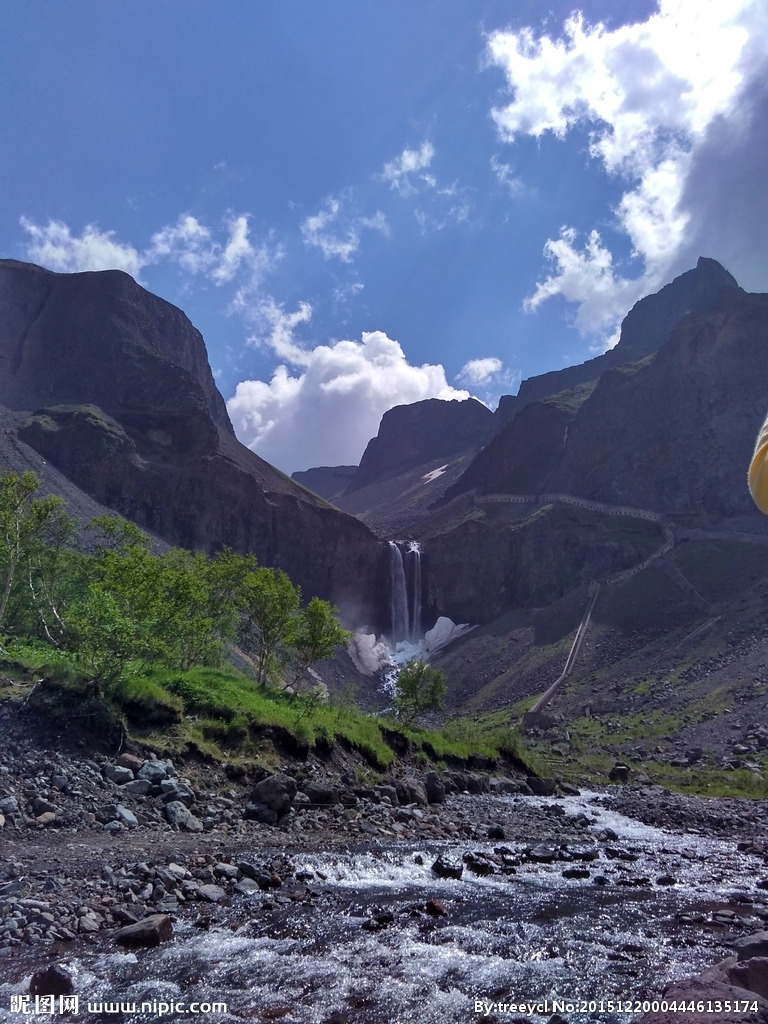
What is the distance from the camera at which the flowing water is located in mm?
7504

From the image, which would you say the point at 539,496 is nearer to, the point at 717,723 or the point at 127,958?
the point at 717,723

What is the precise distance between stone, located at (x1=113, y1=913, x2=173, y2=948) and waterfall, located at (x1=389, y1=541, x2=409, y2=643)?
353ft

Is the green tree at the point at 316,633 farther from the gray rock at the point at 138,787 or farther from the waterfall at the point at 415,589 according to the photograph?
the waterfall at the point at 415,589

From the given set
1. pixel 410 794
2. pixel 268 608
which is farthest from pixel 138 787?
pixel 268 608

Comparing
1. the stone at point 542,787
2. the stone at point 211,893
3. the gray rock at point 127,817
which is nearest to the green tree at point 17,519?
the gray rock at point 127,817

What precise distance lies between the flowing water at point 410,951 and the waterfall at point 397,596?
103 metres

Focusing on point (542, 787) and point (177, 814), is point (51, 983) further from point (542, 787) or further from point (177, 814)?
point (542, 787)

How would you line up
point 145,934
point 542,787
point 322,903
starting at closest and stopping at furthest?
point 145,934, point 322,903, point 542,787

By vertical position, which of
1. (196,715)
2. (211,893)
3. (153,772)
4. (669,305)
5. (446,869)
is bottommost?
(446,869)

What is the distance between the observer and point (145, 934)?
8625 millimetres

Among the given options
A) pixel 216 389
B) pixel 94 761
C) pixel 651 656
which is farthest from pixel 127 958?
pixel 216 389

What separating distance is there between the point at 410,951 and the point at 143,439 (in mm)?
114898

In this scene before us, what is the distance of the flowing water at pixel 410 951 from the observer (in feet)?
24.6

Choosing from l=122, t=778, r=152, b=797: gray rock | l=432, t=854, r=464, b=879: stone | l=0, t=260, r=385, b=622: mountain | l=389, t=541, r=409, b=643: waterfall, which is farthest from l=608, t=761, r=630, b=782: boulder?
l=389, t=541, r=409, b=643: waterfall
